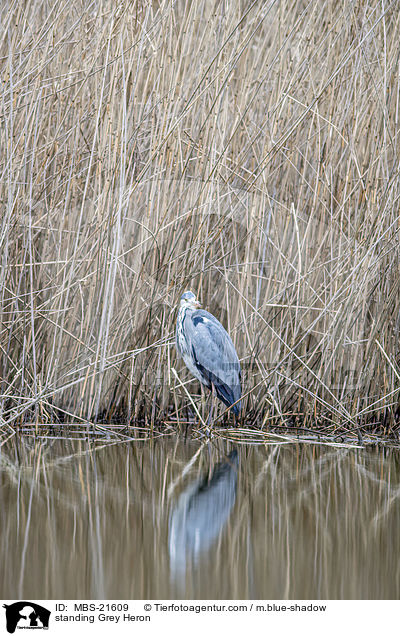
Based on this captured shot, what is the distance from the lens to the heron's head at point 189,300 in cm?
310

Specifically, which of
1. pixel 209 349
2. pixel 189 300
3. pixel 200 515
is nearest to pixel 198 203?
pixel 189 300

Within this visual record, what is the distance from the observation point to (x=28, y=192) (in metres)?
3.23

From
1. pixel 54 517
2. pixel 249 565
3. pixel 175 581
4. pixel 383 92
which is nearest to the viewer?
pixel 175 581

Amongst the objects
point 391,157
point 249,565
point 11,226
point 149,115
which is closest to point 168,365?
point 11,226

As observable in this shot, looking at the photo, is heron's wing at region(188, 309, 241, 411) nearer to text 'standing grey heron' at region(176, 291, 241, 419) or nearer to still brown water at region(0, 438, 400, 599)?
text 'standing grey heron' at region(176, 291, 241, 419)

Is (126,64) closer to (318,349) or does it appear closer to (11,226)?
(11,226)

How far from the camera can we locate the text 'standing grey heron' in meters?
3.13

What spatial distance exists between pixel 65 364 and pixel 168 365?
429mm

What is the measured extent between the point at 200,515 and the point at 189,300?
1131 mm
